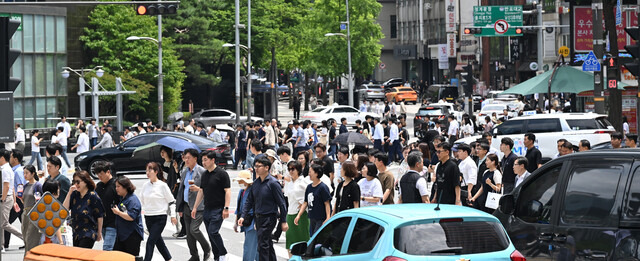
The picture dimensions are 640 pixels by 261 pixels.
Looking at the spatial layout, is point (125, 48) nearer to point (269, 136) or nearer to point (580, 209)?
point (269, 136)

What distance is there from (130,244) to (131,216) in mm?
428

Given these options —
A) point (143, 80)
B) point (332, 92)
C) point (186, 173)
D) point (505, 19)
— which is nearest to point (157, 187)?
point (186, 173)

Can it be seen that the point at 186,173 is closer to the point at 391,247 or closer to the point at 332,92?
the point at 391,247

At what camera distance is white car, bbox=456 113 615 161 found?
27.5m

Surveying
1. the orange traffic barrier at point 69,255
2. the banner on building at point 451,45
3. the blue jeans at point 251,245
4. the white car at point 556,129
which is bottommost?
the blue jeans at point 251,245

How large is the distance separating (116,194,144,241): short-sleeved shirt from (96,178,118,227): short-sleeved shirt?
0.14 metres

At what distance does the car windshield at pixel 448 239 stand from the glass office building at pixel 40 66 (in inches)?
1593

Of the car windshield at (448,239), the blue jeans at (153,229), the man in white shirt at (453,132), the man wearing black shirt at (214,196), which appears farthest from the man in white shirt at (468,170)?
the man in white shirt at (453,132)

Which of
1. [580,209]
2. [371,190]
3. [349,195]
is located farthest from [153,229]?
[580,209]

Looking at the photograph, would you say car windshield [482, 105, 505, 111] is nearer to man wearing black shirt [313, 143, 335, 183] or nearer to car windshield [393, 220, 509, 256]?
man wearing black shirt [313, 143, 335, 183]

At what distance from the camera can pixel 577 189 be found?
918 centimetres

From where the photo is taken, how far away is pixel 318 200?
43.8ft

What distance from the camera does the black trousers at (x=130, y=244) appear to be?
1295 cm

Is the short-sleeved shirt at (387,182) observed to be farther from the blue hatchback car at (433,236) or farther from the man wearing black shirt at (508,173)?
the blue hatchback car at (433,236)
